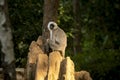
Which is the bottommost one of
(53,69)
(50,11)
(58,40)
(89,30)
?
(53,69)

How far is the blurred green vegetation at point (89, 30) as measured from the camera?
3.33m

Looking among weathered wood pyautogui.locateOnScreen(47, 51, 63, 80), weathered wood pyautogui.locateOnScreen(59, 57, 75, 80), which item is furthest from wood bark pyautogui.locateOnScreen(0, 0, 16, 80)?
weathered wood pyautogui.locateOnScreen(59, 57, 75, 80)

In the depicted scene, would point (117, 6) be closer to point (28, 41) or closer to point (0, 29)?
point (0, 29)

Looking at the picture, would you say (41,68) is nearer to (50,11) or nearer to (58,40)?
(58,40)

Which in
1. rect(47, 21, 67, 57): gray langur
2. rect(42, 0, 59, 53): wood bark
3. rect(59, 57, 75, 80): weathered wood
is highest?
rect(42, 0, 59, 53): wood bark

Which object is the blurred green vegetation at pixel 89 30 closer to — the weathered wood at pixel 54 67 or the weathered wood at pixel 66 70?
the weathered wood at pixel 66 70

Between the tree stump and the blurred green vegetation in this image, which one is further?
the tree stump

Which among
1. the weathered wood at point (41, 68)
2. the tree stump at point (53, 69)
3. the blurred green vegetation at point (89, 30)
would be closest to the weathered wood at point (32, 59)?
the tree stump at point (53, 69)

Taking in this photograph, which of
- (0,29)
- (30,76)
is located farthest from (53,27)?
(30,76)

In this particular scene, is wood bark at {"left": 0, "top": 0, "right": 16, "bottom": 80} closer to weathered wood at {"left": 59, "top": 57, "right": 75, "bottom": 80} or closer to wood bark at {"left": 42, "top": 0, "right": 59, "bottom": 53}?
weathered wood at {"left": 59, "top": 57, "right": 75, "bottom": 80}

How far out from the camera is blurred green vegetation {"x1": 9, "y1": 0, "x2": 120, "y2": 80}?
3.33m

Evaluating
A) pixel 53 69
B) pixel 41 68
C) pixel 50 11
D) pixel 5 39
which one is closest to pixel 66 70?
pixel 53 69

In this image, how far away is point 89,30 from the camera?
11.9 feet

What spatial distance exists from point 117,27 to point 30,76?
17.1ft
